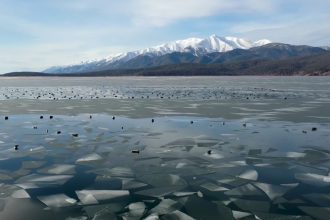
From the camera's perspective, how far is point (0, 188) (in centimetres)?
805

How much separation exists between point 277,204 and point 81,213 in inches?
144

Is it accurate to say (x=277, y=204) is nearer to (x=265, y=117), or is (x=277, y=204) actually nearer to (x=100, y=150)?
(x=100, y=150)

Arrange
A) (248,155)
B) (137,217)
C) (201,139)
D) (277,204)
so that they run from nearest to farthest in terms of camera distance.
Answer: (137,217) < (277,204) < (248,155) < (201,139)

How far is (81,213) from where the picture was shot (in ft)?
22.1

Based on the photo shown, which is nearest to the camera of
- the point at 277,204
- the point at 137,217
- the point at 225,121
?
the point at 137,217

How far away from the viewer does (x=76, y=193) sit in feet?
25.4

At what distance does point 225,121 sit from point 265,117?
2563 millimetres

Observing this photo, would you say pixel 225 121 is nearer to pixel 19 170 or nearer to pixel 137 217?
pixel 19 170

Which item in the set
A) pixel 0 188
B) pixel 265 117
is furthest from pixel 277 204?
pixel 265 117

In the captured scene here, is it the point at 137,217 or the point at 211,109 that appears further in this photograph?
the point at 211,109

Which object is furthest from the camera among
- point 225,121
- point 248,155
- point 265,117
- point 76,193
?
point 265,117

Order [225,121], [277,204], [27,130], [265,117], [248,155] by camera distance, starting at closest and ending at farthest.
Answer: [277,204]
[248,155]
[27,130]
[225,121]
[265,117]

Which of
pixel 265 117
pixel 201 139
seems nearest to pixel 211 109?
pixel 265 117

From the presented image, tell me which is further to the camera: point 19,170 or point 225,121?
point 225,121
